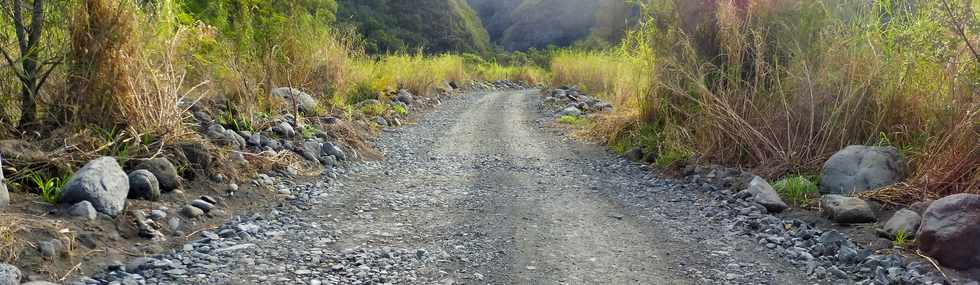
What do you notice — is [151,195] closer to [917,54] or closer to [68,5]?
[68,5]

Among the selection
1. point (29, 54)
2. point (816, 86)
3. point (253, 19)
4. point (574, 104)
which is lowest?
point (574, 104)

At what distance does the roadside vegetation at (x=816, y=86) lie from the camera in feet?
13.6

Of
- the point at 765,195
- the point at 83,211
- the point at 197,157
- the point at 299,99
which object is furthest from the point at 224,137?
the point at 765,195

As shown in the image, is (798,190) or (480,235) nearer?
(480,235)

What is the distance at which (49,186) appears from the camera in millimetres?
3697

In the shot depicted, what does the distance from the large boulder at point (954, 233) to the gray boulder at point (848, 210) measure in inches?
19.0

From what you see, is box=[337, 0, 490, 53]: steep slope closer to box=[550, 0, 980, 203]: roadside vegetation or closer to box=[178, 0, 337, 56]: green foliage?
box=[178, 0, 337, 56]: green foliage

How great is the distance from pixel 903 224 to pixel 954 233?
16.1 inches

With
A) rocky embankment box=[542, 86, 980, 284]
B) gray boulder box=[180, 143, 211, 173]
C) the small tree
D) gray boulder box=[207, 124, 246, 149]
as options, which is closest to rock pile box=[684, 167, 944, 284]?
rocky embankment box=[542, 86, 980, 284]

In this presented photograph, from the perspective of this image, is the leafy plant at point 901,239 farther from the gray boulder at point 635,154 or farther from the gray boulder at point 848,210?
the gray boulder at point 635,154

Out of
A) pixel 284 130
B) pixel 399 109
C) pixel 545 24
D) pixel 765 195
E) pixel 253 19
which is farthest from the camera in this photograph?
pixel 545 24

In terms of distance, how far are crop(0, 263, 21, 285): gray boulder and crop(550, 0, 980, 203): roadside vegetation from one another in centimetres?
452

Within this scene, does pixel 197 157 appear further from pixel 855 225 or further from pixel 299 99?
pixel 855 225

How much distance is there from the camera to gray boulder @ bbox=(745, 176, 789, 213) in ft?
14.8
